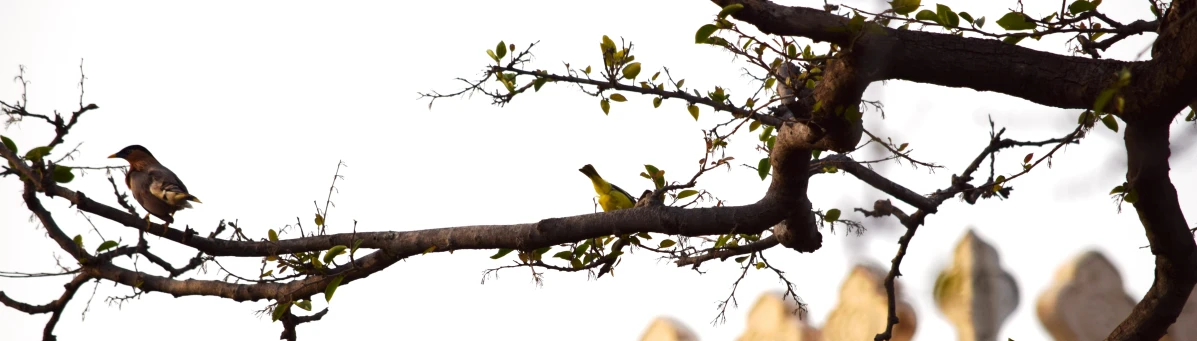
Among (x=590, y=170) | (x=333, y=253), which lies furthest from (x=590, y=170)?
(x=333, y=253)

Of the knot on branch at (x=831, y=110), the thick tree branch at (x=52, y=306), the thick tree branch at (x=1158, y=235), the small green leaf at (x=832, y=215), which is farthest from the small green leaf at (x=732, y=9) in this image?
the thick tree branch at (x=52, y=306)

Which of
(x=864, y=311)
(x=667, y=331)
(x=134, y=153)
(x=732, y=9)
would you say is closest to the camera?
(x=732, y=9)

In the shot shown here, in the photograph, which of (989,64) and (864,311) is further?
(864,311)

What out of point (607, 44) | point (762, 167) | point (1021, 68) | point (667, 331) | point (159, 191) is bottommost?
point (667, 331)

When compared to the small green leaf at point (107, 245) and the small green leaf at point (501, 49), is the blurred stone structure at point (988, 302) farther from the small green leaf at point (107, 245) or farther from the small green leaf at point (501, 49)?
the small green leaf at point (107, 245)

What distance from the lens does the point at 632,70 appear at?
7.48 ft

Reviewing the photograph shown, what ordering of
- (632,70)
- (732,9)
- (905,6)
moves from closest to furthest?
(732,9) → (905,6) → (632,70)

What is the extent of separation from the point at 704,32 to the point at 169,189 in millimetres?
2608

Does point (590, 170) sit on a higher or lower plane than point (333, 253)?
higher

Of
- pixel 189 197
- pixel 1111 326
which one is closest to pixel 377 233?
pixel 189 197

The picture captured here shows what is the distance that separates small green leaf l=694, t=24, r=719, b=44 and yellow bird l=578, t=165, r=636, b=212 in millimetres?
1308

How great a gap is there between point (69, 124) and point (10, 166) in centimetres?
19

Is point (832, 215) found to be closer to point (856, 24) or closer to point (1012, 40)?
point (1012, 40)

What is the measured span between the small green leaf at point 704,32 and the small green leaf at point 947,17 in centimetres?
51
